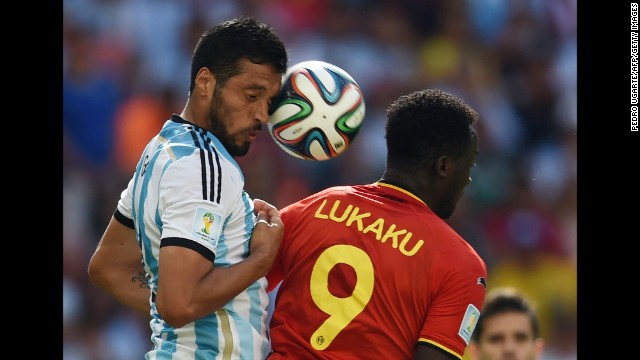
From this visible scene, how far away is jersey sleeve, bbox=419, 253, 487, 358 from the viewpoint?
4078 mm

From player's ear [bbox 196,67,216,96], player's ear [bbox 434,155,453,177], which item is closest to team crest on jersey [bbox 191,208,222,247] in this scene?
player's ear [bbox 196,67,216,96]

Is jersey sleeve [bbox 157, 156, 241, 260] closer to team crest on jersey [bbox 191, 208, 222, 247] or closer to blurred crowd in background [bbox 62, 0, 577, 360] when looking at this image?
team crest on jersey [bbox 191, 208, 222, 247]

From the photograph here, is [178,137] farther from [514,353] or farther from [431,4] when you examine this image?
[431,4]

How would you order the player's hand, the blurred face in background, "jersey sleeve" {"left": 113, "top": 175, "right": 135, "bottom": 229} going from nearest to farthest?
the player's hand → "jersey sleeve" {"left": 113, "top": 175, "right": 135, "bottom": 229} → the blurred face in background

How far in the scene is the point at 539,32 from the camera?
10.8 m

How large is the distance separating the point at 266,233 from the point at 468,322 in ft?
3.13

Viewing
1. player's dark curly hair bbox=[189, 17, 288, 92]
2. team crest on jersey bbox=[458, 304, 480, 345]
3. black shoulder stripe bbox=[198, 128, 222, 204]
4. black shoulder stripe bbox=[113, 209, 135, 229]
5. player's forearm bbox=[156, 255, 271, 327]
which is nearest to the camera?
player's forearm bbox=[156, 255, 271, 327]

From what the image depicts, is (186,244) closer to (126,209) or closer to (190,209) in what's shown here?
(190,209)

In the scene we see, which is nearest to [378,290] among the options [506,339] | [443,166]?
[443,166]

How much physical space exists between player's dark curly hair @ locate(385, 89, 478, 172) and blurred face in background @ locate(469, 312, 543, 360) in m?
2.49

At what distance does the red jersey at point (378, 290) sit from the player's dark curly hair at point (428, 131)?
0.81 feet
